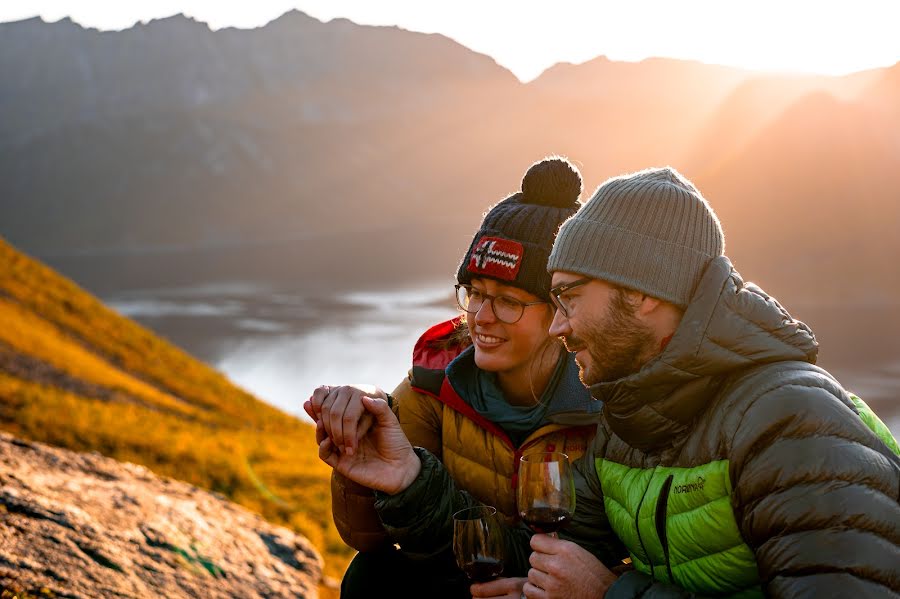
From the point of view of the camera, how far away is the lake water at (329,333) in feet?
169

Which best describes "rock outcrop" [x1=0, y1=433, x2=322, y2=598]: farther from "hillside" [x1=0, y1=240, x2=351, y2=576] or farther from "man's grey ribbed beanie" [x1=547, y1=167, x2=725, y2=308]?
"man's grey ribbed beanie" [x1=547, y1=167, x2=725, y2=308]

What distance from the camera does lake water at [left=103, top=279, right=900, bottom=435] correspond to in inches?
2023

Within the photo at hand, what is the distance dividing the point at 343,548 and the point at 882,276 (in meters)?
85.1

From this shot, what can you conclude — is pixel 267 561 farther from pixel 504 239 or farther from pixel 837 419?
pixel 837 419

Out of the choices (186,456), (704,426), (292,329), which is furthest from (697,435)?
(292,329)

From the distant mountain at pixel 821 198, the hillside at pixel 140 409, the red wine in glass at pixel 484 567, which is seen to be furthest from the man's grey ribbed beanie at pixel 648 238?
the distant mountain at pixel 821 198

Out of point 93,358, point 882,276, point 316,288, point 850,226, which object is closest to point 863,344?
point 882,276

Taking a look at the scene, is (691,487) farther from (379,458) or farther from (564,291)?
(379,458)

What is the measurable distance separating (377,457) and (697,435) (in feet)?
3.87

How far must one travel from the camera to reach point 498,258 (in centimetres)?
340

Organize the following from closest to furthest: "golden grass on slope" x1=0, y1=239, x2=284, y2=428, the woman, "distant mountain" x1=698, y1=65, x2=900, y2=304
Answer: the woman < "golden grass on slope" x1=0, y1=239, x2=284, y2=428 < "distant mountain" x1=698, y1=65, x2=900, y2=304

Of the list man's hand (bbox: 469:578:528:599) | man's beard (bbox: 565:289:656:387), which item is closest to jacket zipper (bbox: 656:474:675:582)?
man's beard (bbox: 565:289:656:387)

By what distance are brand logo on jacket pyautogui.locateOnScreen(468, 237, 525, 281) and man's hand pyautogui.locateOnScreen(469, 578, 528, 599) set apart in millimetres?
1239

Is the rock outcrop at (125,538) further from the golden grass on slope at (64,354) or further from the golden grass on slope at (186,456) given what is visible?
the golden grass on slope at (64,354)
